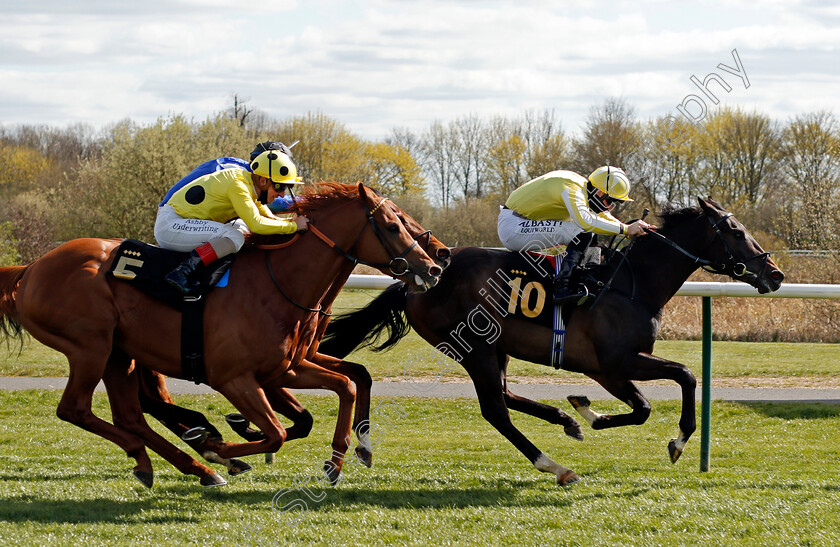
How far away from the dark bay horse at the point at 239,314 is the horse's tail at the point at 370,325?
1.27 meters

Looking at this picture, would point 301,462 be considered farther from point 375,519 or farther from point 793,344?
point 793,344

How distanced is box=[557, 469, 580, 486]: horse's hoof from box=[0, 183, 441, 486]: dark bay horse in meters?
1.34

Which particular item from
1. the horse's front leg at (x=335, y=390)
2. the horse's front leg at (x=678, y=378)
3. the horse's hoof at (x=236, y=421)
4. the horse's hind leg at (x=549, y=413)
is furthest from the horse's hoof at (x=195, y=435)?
the horse's front leg at (x=678, y=378)

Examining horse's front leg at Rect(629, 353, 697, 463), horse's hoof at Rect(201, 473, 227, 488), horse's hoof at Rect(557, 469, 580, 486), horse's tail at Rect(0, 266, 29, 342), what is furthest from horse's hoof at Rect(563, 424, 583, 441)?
horse's tail at Rect(0, 266, 29, 342)

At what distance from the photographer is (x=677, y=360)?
1135 cm

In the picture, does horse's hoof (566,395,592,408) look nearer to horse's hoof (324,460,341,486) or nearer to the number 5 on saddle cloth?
horse's hoof (324,460,341,486)

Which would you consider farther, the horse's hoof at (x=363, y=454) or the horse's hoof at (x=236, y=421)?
the horse's hoof at (x=236, y=421)

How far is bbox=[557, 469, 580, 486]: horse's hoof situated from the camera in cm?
547

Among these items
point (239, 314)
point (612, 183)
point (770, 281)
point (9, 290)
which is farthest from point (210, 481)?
point (770, 281)

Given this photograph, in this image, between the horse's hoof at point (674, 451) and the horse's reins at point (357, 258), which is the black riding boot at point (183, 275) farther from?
Result: the horse's hoof at point (674, 451)

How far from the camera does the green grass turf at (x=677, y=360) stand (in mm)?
10906

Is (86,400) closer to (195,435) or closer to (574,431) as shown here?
(195,435)

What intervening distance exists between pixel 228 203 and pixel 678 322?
9.79 meters

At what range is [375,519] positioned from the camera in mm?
4578
